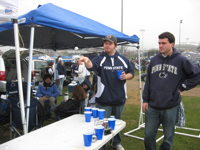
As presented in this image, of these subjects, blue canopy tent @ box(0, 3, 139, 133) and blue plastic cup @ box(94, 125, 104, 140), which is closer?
blue plastic cup @ box(94, 125, 104, 140)

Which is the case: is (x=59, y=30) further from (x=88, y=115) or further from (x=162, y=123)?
(x=162, y=123)

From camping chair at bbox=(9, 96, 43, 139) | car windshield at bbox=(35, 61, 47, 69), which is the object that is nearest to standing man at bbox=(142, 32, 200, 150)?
camping chair at bbox=(9, 96, 43, 139)

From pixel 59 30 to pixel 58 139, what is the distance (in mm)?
4075

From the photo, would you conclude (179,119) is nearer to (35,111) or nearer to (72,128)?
(72,128)

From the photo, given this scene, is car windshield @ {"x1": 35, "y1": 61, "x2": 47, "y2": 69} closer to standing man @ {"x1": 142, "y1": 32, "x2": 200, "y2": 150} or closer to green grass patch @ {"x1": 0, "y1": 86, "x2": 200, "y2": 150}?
green grass patch @ {"x1": 0, "y1": 86, "x2": 200, "y2": 150}

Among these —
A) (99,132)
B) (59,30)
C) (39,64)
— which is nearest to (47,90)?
(59,30)

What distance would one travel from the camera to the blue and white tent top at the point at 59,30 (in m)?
2.60

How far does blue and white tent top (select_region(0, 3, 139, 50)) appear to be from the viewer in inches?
102

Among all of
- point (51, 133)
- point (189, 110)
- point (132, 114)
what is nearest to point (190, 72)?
point (51, 133)

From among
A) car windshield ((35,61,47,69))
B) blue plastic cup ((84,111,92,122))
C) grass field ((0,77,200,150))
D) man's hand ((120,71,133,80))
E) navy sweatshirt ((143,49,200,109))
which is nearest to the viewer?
navy sweatshirt ((143,49,200,109))

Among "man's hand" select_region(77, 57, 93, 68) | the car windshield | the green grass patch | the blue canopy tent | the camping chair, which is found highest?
the blue canopy tent

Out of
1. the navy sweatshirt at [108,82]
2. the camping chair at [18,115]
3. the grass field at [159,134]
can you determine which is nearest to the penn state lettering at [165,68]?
the navy sweatshirt at [108,82]

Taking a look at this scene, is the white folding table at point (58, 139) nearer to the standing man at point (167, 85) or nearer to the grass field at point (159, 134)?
the standing man at point (167, 85)

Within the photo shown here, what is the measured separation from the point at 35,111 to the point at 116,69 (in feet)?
5.65
